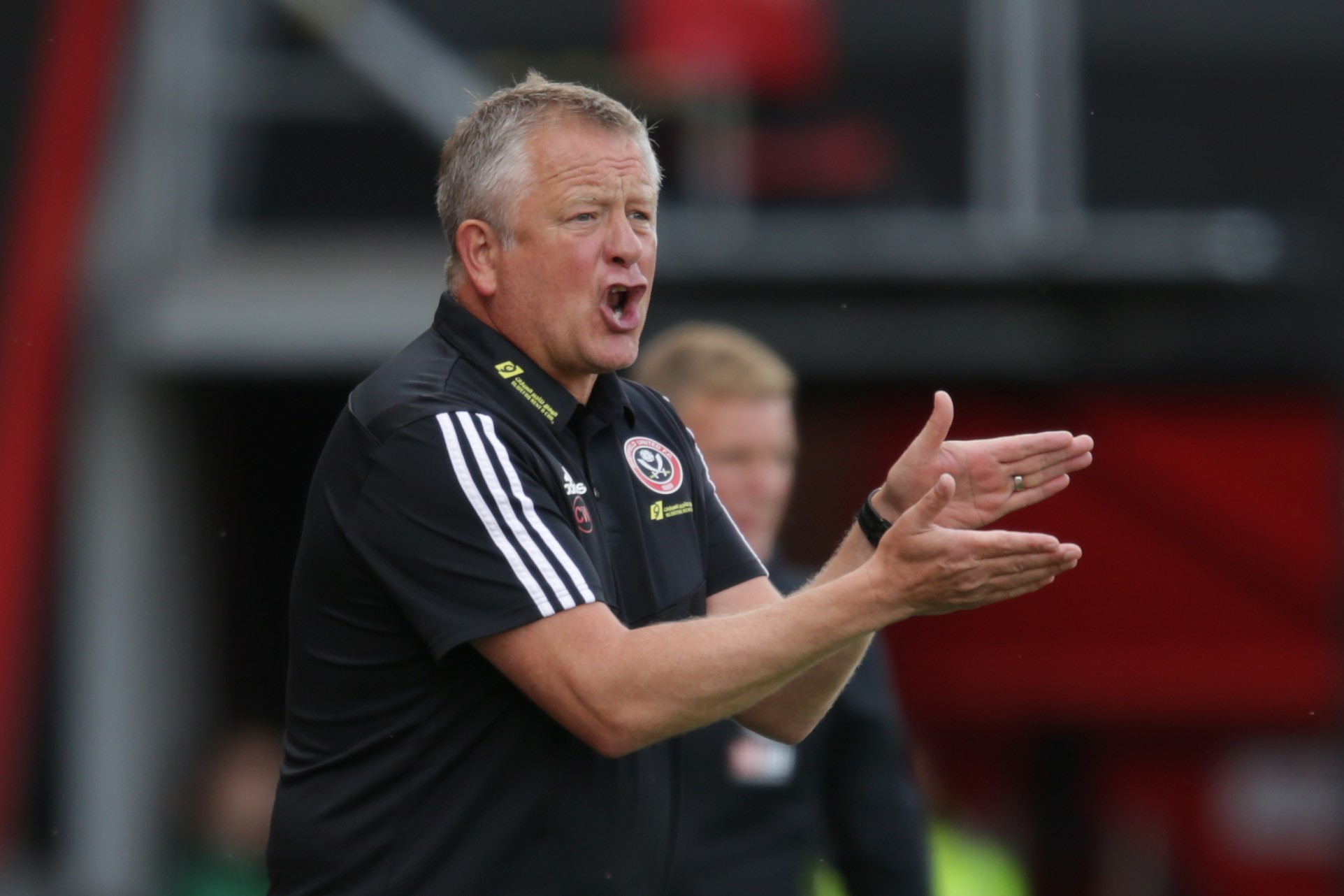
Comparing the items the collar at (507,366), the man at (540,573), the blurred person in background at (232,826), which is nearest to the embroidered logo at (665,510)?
the man at (540,573)

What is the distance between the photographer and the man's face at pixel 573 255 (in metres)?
3.34

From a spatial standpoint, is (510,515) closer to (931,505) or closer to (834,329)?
(931,505)

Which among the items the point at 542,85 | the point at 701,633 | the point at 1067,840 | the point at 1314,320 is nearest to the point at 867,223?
the point at 1314,320

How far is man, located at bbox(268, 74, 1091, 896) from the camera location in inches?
116

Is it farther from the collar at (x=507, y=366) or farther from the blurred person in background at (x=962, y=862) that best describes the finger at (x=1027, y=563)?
the blurred person in background at (x=962, y=862)

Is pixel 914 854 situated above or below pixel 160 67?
below

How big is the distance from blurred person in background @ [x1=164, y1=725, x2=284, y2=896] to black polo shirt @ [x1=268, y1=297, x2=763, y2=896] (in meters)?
5.30

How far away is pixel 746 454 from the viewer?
4.61 metres

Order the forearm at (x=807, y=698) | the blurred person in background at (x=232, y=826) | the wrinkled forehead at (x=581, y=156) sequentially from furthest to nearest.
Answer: the blurred person in background at (x=232, y=826) → the forearm at (x=807, y=698) → the wrinkled forehead at (x=581, y=156)

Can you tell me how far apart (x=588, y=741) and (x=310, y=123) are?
8.25 meters

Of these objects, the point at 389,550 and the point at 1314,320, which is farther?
the point at 1314,320

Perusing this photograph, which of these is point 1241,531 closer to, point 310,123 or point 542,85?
point 310,123

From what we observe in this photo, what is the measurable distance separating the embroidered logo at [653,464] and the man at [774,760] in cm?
102

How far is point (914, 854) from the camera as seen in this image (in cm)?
465
